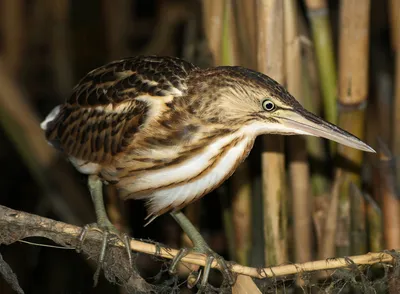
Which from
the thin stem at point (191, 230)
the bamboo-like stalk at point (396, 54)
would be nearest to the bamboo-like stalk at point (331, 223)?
the bamboo-like stalk at point (396, 54)

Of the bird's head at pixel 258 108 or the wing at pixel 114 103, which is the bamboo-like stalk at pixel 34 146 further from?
the bird's head at pixel 258 108

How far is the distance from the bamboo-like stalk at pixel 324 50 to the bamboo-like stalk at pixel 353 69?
6 centimetres

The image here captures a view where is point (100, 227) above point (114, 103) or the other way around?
the other way around

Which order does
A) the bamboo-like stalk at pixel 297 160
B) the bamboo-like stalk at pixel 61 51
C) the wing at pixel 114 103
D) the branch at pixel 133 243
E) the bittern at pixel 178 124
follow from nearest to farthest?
1. the branch at pixel 133 243
2. the bittern at pixel 178 124
3. the wing at pixel 114 103
4. the bamboo-like stalk at pixel 297 160
5. the bamboo-like stalk at pixel 61 51

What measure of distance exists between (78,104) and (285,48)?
2.38 ft

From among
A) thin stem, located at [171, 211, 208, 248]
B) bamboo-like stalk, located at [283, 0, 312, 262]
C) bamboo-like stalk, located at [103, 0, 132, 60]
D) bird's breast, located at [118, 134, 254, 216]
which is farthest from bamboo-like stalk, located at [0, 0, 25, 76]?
bamboo-like stalk, located at [283, 0, 312, 262]

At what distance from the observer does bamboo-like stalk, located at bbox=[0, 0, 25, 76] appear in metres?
3.71

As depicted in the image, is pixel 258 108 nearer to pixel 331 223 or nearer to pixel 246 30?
pixel 246 30

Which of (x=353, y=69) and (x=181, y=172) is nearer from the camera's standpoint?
(x=181, y=172)

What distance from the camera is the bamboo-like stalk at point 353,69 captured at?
2.53 m

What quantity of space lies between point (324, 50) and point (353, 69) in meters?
0.12

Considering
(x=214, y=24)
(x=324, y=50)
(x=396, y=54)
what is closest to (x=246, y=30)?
(x=214, y=24)

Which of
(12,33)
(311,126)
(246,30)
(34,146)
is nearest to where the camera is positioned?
(311,126)

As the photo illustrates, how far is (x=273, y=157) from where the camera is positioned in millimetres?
2639
